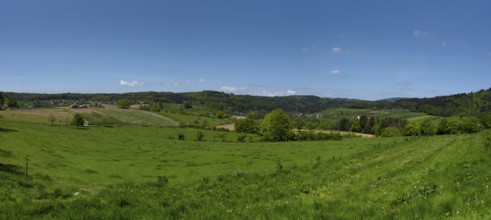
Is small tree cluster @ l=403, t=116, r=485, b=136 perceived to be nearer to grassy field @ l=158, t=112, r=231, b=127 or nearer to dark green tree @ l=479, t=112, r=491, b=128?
dark green tree @ l=479, t=112, r=491, b=128

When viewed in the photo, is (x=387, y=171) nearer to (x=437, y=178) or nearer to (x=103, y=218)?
(x=437, y=178)

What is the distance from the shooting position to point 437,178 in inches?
542

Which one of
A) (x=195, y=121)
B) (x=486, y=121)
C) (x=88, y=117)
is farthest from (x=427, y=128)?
(x=88, y=117)

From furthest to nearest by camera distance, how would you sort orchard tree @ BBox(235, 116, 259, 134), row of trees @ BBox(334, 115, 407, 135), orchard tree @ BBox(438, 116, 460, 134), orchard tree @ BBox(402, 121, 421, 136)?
row of trees @ BBox(334, 115, 407, 135), orchard tree @ BBox(235, 116, 259, 134), orchard tree @ BBox(402, 121, 421, 136), orchard tree @ BBox(438, 116, 460, 134)

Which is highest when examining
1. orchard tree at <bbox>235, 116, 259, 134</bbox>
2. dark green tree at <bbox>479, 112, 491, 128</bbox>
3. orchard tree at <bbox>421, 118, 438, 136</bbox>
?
dark green tree at <bbox>479, 112, 491, 128</bbox>

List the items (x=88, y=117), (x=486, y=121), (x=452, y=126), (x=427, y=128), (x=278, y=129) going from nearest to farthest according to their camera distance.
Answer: (x=278, y=129) < (x=486, y=121) < (x=452, y=126) < (x=427, y=128) < (x=88, y=117)

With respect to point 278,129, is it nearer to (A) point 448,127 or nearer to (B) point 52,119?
(A) point 448,127

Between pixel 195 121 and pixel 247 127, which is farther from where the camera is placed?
pixel 195 121

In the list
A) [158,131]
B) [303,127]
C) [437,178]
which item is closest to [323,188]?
[437,178]

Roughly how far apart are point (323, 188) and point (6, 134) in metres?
72.2

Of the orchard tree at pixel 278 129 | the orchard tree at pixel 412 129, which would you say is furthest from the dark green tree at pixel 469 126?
the orchard tree at pixel 278 129

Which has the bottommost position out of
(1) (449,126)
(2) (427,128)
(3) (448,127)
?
(2) (427,128)

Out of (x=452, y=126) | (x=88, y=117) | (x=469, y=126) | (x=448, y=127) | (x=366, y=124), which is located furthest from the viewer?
(x=366, y=124)

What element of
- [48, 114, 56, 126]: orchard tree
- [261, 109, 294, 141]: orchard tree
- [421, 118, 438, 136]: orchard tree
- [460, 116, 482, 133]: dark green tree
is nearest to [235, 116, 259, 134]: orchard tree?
Result: [261, 109, 294, 141]: orchard tree
